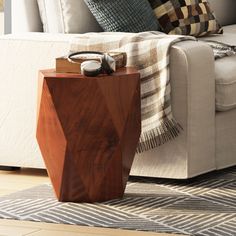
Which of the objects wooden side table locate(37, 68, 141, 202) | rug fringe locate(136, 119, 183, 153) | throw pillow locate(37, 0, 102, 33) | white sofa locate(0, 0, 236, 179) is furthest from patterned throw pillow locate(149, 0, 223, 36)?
wooden side table locate(37, 68, 141, 202)

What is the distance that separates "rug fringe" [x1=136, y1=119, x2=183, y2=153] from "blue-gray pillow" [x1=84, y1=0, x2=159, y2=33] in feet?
1.84

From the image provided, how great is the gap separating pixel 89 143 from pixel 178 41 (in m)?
0.61

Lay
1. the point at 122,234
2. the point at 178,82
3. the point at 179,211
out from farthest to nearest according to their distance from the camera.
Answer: the point at 178,82 < the point at 179,211 < the point at 122,234

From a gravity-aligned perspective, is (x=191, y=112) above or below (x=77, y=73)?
below

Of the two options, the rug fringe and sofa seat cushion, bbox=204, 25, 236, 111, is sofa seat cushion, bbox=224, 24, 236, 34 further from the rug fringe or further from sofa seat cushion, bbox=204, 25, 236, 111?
the rug fringe

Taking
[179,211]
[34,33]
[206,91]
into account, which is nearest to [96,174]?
[179,211]

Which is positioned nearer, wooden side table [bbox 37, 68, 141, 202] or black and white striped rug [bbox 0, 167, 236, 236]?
black and white striped rug [bbox 0, 167, 236, 236]

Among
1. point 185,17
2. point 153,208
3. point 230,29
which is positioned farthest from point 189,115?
point 230,29

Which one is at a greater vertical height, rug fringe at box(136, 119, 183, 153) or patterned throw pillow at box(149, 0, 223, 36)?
patterned throw pillow at box(149, 0, 223, 36)

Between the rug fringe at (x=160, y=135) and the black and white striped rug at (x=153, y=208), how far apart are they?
0.55 ft

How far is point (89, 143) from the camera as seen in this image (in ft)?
11.2

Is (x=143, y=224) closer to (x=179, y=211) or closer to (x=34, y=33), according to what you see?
(x=179, y=211)

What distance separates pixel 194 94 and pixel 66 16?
0.72 m

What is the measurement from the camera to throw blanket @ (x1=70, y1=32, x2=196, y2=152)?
3.69 m
